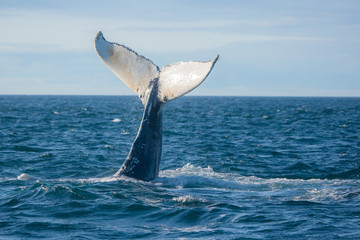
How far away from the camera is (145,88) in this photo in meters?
10.3

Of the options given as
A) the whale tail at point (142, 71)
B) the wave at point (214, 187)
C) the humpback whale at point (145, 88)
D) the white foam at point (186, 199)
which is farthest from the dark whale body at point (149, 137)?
the white foam at point (186, 199)

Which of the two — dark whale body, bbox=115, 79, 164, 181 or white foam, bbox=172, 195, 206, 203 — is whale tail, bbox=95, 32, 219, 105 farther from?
white foam, bbox=172, 195, 206, 203

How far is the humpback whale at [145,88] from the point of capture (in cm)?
1000

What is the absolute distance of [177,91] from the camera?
9523mm

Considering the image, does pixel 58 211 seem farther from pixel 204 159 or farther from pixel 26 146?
pixel 26 146

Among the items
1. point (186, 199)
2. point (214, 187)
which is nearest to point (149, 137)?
point (186, 199)

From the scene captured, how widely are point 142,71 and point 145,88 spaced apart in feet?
1.15

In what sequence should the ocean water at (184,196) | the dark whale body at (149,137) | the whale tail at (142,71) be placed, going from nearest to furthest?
the ocean water at (184,196), the whale tail at (142,71), the dark whale body at (149,137)

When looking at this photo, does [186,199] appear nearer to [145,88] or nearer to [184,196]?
[184,196]

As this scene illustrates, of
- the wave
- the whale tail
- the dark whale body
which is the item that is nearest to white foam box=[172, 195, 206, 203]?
the wave

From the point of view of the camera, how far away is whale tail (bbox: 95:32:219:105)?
9.46 m

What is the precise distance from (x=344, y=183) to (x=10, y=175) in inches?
318

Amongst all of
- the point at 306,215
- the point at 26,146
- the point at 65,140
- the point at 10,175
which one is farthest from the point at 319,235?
the point at 65,140

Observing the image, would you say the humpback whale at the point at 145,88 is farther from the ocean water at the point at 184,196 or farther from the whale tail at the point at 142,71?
the ocean water at the point at 184,196
